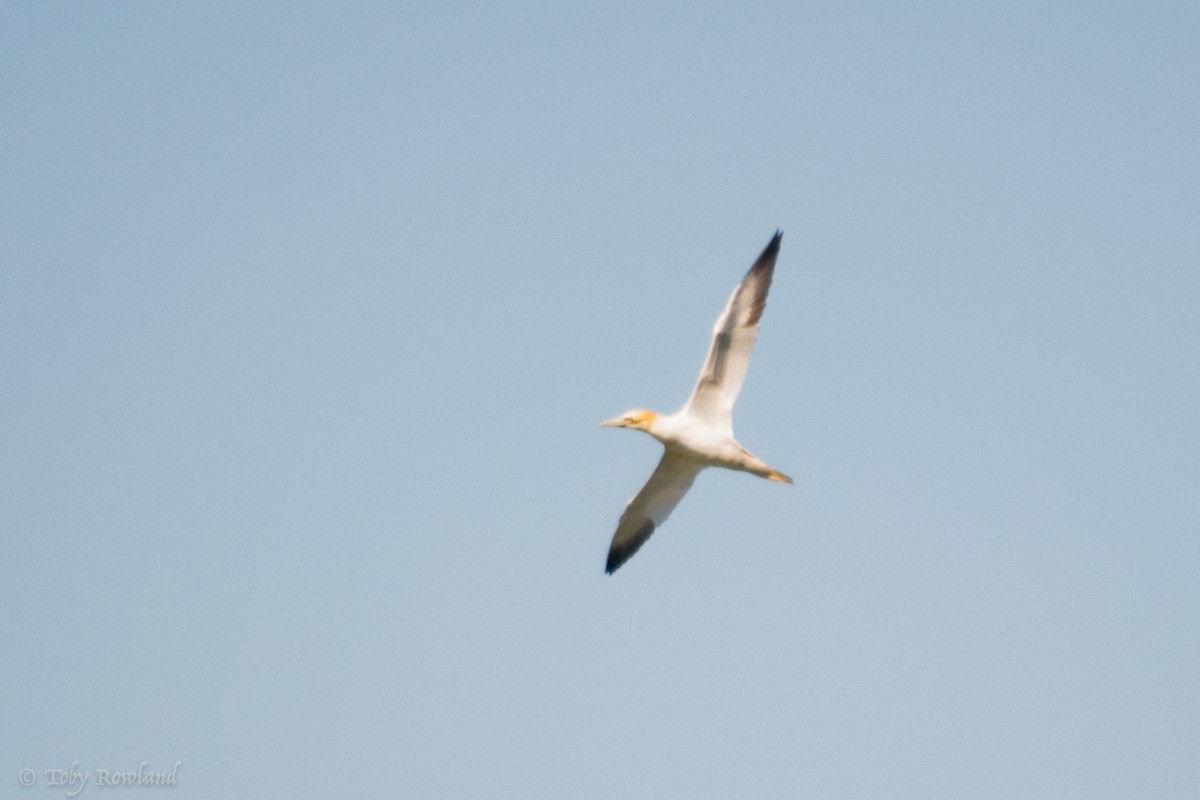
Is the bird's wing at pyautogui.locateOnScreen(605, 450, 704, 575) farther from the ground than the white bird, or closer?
closer

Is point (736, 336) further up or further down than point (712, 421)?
further up

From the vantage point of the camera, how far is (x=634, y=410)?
23812mm

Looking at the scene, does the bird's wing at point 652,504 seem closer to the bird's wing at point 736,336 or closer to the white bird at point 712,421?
the white bird at point 712,421

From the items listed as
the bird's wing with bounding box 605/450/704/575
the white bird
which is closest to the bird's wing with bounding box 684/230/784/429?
the white bird

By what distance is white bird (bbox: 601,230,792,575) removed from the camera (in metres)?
21.8

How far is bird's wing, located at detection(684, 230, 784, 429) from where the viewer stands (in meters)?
21.8

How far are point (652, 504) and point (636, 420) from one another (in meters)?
2.08

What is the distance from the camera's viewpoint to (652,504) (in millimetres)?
25141

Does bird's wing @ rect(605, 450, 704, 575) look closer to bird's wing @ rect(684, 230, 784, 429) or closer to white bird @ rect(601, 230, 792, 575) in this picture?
→ white bird @ rect(601, 230, 792, 575)

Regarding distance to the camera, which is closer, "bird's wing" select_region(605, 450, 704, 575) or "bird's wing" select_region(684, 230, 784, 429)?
"bird's wing" select_region(684, 230, 784, 429)

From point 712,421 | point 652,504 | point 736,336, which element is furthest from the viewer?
point 652,504

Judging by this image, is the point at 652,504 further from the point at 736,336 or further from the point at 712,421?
the point at 736,336

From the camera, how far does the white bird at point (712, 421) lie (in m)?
21.8

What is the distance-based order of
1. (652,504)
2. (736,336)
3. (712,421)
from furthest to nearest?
(652,504), (712,421), (736,336)
